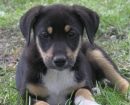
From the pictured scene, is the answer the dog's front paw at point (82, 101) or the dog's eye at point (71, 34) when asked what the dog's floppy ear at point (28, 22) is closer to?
the dog's eye at point (71, 34)

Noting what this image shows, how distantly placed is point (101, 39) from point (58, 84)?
2610 millimetres

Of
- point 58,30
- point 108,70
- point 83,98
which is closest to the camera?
point 58,30

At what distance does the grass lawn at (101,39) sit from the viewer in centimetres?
614

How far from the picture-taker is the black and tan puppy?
5676mm

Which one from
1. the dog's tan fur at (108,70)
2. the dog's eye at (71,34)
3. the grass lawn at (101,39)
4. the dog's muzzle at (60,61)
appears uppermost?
the dog's eye at (71,34)

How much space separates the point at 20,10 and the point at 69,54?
491 centimetres

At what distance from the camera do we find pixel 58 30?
5.67 metres

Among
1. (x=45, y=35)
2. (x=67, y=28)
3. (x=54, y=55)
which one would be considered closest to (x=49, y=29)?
(x=45, y=35)

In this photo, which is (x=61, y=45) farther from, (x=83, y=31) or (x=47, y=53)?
(x=83, y=31)

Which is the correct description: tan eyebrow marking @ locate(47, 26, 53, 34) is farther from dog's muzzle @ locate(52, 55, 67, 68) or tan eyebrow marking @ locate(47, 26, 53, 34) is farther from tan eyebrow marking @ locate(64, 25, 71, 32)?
dog's muzzle @ locate(52, 55, 67, 68)

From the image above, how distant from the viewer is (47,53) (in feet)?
18.6

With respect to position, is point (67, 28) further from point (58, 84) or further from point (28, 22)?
point (58, 84)

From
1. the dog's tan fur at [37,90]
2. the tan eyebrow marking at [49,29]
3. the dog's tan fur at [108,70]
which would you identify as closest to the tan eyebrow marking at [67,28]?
the tan eyebrow marking at [49,29]

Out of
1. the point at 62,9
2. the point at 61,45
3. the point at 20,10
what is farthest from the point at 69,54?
the point at 20,10
